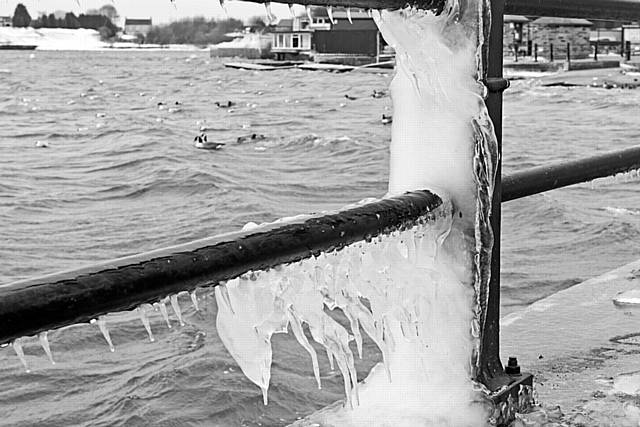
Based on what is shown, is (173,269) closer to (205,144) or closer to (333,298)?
(333,298)

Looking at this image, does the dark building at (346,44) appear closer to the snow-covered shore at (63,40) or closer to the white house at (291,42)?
the white house at (291,42)

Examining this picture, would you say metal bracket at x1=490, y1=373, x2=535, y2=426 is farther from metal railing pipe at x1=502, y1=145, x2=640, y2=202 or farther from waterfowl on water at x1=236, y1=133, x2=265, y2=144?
waterfowl on water at x1=236, y1=133, x2=265, y2=144

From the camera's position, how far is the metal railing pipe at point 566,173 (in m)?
1.84

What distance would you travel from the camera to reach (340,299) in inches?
54.4

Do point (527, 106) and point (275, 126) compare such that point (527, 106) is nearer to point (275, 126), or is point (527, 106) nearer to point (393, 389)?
point (275, 126)

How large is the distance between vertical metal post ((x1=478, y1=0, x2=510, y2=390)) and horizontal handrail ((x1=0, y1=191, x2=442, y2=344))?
303mm

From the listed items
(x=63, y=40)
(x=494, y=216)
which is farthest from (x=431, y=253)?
(x=63, y=40)

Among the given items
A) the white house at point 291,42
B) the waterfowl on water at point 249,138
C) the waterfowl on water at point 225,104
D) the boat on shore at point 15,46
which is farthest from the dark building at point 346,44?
the boat on shore at point 15,46

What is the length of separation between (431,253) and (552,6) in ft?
1.70

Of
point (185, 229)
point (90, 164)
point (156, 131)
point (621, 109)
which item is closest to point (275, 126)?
point (156, 131)

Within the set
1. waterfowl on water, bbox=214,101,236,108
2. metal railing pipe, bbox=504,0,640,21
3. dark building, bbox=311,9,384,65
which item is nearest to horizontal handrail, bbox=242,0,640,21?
metal railing pipe, bbox=504,0,640,21

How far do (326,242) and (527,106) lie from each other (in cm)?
2883

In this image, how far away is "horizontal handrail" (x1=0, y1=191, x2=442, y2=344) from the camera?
815 millimetres

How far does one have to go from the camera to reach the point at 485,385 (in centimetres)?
174
